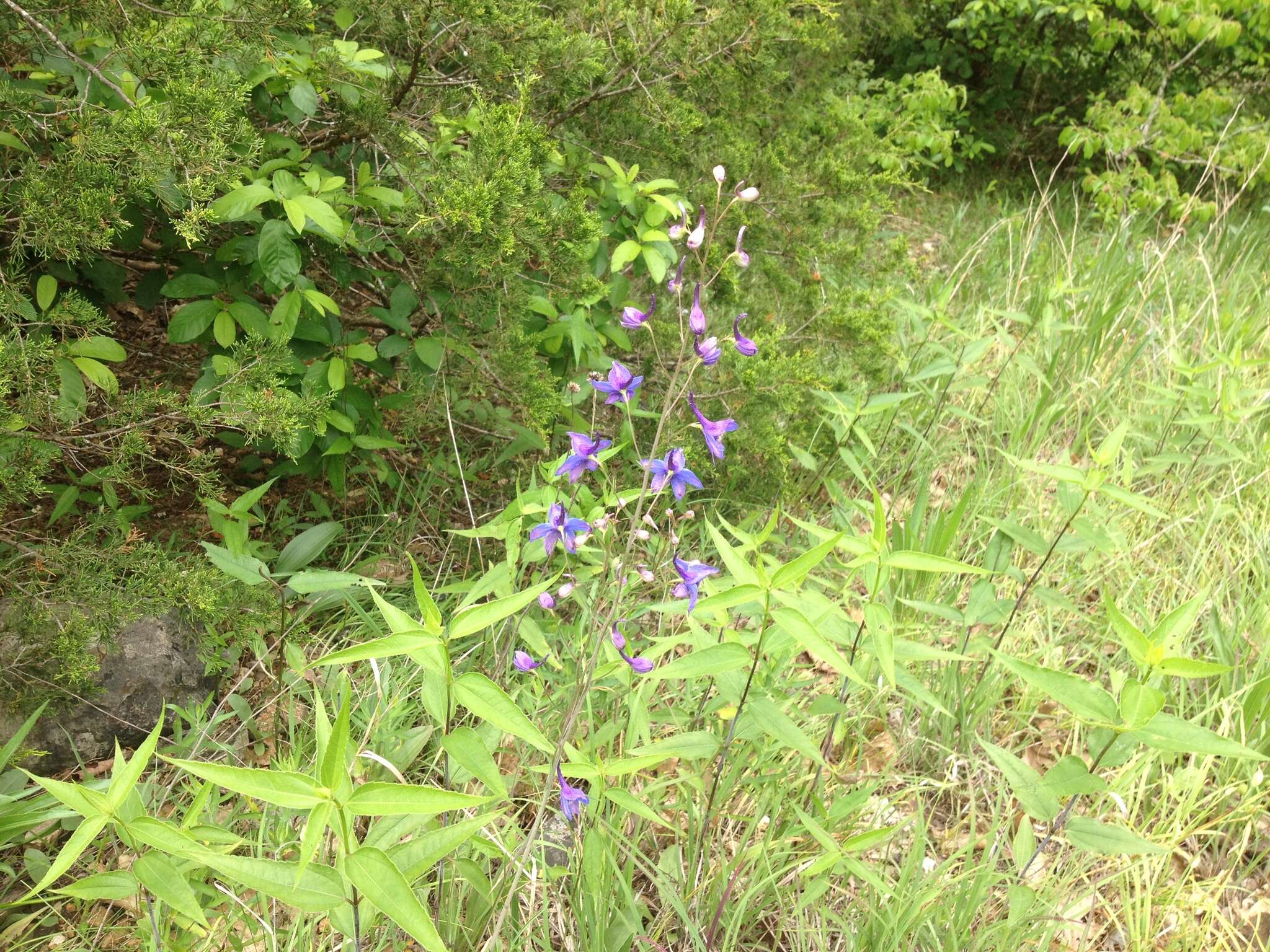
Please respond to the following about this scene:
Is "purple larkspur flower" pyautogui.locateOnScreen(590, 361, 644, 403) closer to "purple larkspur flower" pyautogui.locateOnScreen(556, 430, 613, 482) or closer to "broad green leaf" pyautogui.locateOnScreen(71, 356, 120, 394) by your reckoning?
"purple larkspur flower" pyautogui.locateOnScreen(556, 430, 613, 482)

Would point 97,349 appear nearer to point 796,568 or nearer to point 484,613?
point 484,613

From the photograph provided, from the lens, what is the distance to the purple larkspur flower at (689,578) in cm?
146

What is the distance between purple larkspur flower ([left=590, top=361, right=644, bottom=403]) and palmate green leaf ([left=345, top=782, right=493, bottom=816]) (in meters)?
0.74

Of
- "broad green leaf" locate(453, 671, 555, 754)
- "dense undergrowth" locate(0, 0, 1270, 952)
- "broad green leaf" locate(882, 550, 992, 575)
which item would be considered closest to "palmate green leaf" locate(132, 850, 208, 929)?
"dense undergrowth" locate(0, 0, 1270, 952)

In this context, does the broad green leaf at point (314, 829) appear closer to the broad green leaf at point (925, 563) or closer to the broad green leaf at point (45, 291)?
the broad green leaf at point (925, 563)

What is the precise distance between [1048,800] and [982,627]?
1.22 m

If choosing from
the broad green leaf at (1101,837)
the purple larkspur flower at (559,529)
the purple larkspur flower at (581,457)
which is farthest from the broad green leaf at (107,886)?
the broad green leaf at (1101,837)

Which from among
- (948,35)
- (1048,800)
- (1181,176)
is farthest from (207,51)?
(1181,176)

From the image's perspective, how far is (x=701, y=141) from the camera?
10.3 ft

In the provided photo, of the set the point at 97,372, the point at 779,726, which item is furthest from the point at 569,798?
the point at 97,372

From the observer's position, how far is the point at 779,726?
152 centimetres

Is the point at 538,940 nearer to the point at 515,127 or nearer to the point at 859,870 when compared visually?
the point at 859,870

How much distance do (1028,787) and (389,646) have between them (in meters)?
1.18

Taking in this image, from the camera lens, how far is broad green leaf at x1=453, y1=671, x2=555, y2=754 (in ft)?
3.89
